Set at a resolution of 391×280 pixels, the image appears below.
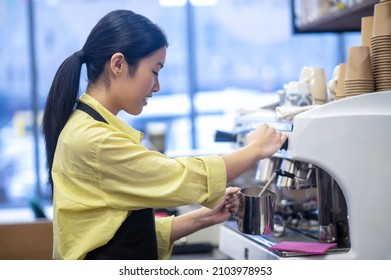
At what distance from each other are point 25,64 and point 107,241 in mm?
4051

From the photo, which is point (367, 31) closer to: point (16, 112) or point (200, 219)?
point (200, 219)

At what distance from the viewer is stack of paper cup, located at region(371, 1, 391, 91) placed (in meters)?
1.22

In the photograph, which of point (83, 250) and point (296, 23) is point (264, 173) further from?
point (296, 23)

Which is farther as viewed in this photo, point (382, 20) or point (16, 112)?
point (16, 112)

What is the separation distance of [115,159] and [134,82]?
18cm

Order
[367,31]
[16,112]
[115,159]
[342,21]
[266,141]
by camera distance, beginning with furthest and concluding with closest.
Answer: [16,112]
[342,21]
[367,31]
[266,141]
[115,159]

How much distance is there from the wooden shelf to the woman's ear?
0.65 meters

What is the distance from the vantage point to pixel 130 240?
118 centimetres

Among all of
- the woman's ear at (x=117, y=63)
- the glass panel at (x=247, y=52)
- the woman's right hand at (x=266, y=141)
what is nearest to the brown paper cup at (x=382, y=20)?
the woman's right hand at (x=266, y=141)

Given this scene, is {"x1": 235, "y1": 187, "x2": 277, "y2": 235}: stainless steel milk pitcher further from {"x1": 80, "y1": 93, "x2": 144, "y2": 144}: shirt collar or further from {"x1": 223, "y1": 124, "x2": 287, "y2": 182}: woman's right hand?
{"x1": 80, "y1": 93, "x2": 144, "y2": 144}: shirt collar

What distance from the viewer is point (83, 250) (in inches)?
44.7

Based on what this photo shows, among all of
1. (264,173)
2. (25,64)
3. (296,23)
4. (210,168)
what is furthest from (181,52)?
(210,168)

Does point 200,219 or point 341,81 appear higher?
point 341,81

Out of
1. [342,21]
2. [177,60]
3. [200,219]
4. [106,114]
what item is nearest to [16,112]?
[177,60]
